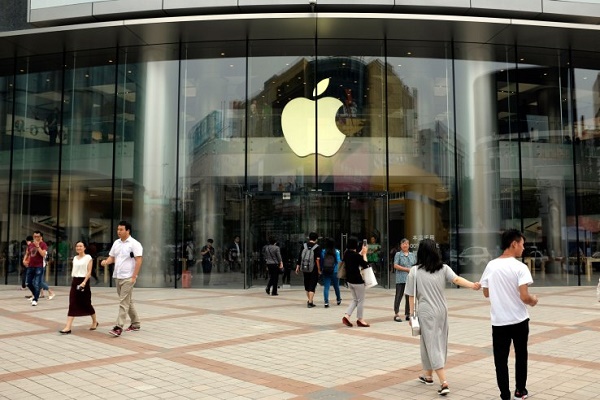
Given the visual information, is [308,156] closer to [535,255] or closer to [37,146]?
[535,255]

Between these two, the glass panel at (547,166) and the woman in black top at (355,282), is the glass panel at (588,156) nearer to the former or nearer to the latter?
the glass panel at (547,166)

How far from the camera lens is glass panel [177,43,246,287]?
59.6ft

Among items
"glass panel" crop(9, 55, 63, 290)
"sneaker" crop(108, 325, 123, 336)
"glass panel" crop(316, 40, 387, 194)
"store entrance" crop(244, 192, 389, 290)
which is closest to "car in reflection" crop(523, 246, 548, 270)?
"store entrance" crop(244, 192, 389, 290)

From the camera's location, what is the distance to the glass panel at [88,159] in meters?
19.0

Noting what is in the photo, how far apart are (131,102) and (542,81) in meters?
15.1

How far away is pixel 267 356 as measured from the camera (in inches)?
290

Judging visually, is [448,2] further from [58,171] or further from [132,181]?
[58,171]

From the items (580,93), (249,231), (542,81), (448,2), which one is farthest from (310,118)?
(580,93)

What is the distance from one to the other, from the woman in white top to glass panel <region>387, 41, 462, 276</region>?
11.0 m

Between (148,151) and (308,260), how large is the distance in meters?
8.58

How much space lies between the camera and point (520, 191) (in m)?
19.1

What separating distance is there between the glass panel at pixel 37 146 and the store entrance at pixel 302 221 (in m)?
7.36

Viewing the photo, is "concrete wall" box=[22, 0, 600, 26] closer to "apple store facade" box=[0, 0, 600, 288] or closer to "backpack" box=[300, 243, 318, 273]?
"apple store facade" box=[0, 0, 600, 288]

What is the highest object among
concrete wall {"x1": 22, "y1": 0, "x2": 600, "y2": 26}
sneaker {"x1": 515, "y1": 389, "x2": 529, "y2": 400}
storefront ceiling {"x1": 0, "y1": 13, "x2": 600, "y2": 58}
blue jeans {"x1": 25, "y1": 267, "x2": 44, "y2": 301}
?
concrete wall {"x1": 22, "y1": 0, "x2": 600, "y2": 26}
